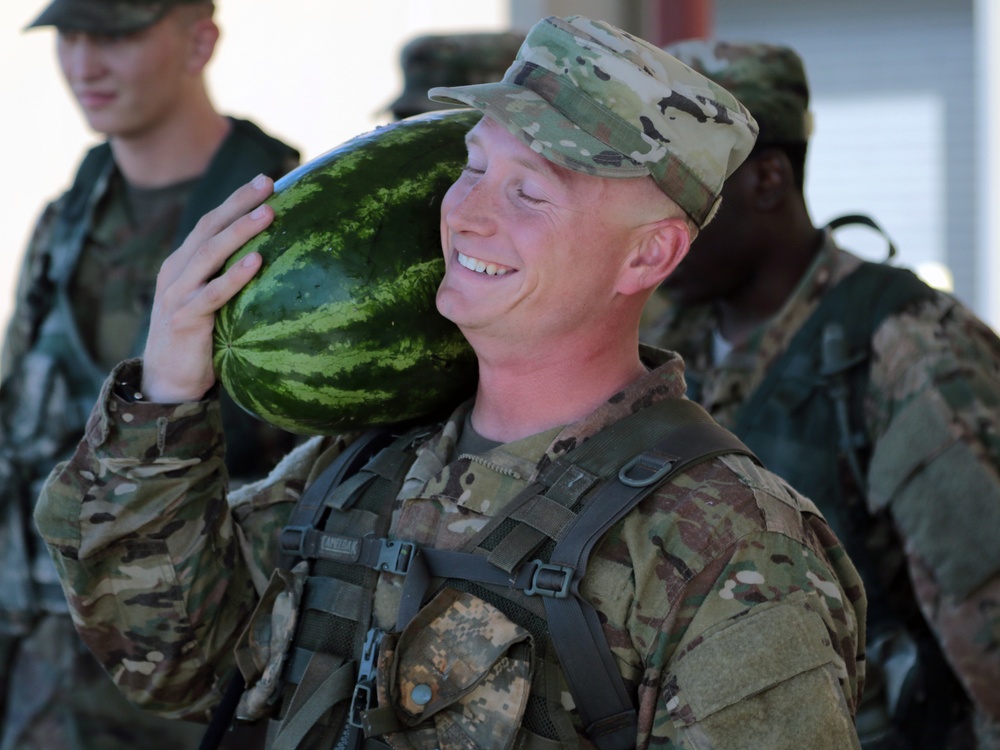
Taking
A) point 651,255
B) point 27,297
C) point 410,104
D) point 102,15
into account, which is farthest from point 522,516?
point 410,104

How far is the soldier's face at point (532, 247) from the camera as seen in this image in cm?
205

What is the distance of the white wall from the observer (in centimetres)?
773

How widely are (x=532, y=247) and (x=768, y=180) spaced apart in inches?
78.5

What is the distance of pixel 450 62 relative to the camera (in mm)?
5137

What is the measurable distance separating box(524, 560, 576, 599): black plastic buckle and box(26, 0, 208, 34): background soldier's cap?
9.06 feet

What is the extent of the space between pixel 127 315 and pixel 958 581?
2506 millimetres

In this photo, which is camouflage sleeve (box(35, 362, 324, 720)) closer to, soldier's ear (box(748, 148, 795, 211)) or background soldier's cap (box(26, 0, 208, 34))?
soldier's ear (box(748, 148, 795, 211))

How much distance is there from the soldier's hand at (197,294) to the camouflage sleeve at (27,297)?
6.45ft

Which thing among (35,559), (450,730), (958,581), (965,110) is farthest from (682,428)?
(965,110)

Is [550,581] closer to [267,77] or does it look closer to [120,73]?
[120,73]

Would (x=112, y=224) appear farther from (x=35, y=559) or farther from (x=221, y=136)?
(x=35, y=559)

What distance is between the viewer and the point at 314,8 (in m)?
8.29

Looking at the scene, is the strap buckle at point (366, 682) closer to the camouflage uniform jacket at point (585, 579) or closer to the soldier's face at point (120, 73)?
the camouflage uniform jacket at point (585, 579)

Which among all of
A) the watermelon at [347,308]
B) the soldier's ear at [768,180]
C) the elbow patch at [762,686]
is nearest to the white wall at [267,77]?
the soldier's ear at [768,180]
